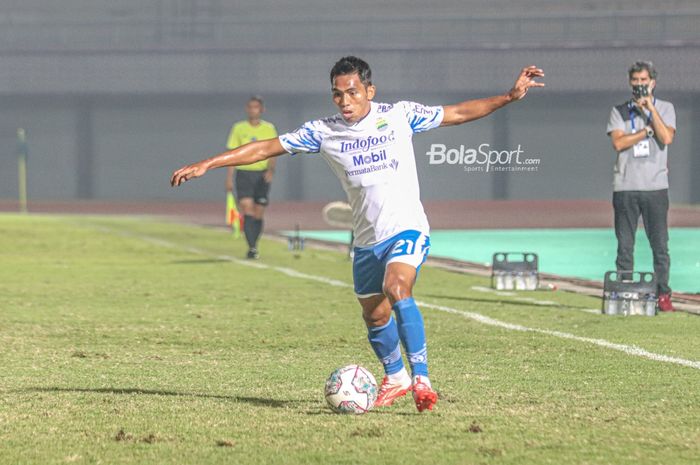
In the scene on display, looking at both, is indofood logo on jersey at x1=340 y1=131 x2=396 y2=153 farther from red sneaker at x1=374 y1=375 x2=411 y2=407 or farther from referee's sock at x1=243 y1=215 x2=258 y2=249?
referee's sock at x1=243 y1=215 x2=258 y2=249

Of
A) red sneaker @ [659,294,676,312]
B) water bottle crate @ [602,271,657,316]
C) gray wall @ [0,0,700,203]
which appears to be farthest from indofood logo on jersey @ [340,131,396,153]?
gray wall @ [0,0,700,203]

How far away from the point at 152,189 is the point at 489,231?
25.6 metres

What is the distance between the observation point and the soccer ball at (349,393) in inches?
254

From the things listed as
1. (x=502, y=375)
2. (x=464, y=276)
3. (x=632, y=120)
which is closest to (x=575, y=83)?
(x=464, y=276)

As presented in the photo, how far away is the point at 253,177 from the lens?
61.3ft

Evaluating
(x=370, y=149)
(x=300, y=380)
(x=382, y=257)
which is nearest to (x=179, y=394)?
(x=300, y=380)

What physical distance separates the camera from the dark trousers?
2.81 feet

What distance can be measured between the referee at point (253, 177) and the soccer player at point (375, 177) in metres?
11.0

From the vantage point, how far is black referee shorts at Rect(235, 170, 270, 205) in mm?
18672

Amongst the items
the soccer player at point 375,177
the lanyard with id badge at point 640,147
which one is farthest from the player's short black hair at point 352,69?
the lanyard with id badge at point 640,147

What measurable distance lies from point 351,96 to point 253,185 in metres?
11.9

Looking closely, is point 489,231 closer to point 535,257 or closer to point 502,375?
point 535,257

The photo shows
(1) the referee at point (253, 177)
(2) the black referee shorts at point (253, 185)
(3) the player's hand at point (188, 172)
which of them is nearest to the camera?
(3) the player's hand at point (188, 172)

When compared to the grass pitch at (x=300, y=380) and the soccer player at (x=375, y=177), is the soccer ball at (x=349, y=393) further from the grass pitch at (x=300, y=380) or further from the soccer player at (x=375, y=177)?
the soccer player at (x=375, y=177)
